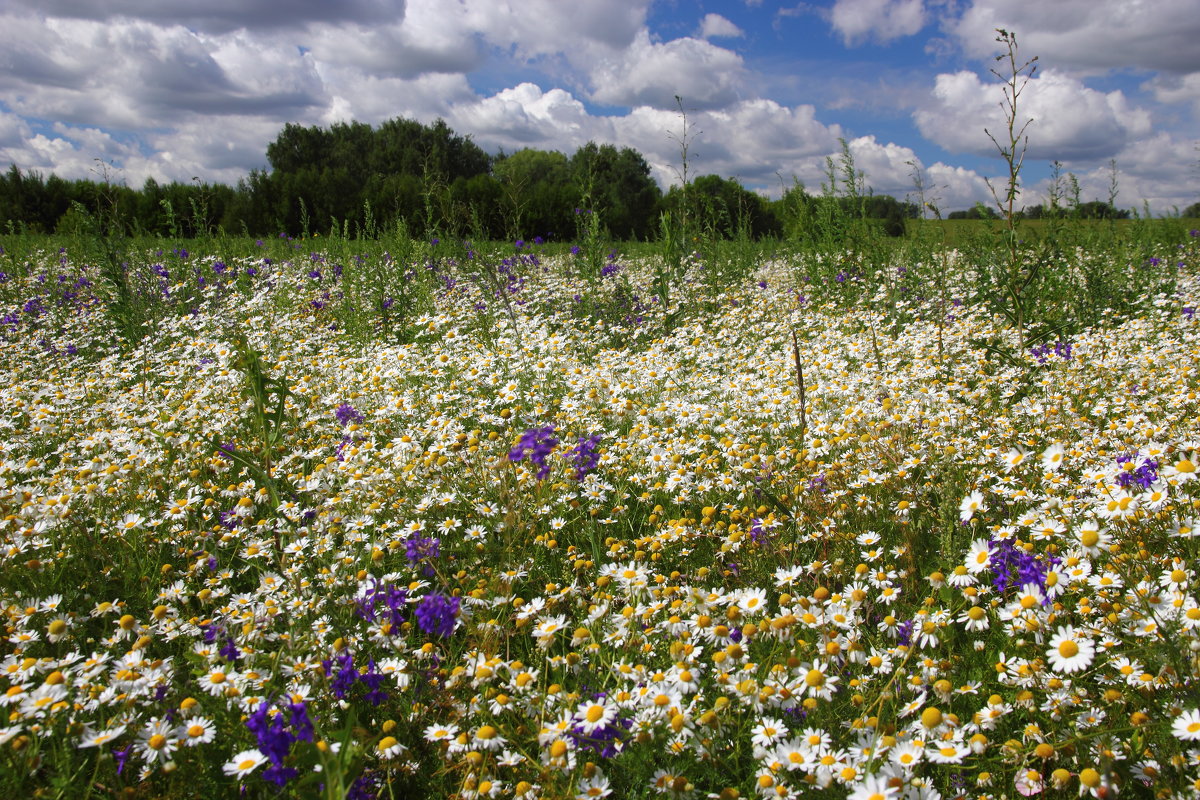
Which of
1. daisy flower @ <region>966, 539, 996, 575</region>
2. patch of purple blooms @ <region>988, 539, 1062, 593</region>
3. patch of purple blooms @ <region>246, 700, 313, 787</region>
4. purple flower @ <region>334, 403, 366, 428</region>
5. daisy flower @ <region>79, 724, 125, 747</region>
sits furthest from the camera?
purple flower @ <region>334, 403, 366, 428</region>

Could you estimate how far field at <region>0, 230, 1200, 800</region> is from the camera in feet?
5.05

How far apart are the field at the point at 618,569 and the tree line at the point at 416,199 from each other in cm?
287

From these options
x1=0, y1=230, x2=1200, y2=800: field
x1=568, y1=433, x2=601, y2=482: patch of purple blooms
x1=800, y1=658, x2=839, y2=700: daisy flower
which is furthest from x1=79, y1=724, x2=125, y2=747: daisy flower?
x1=568, y1=433, x2=601, y2=482: patch of purple blooms

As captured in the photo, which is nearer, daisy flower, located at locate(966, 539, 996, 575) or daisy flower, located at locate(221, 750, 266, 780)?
daisy flower, located at locate(221, 750, 266, 780)

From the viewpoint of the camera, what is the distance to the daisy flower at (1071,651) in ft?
5.05

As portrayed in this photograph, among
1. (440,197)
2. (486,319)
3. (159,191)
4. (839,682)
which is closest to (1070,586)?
(839,682)

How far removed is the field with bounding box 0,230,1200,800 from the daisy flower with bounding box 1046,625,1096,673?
0.01 m

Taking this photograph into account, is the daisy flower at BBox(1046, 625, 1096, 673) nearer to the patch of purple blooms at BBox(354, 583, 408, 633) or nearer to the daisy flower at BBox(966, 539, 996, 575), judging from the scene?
the daisy flower at BBox(966, 539, 996, 575)

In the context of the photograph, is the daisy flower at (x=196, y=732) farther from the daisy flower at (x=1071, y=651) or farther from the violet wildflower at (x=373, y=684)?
the daisy flower at (x=1071, y=651)

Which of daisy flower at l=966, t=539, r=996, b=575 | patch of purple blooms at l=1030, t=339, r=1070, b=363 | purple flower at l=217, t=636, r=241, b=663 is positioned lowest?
purple flower at l=217, t=636, r=241, b=663

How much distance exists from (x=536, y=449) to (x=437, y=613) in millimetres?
938

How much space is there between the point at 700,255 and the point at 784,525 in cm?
695

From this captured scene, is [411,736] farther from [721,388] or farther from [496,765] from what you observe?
[721,388]

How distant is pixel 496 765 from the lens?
5.28ft
